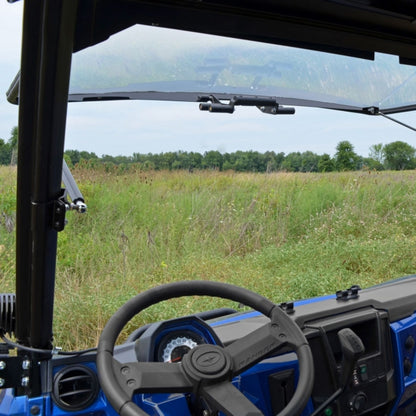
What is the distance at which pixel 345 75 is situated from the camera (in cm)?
220

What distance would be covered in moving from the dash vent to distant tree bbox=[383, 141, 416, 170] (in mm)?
5827

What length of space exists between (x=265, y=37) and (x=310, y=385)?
3.72 feet

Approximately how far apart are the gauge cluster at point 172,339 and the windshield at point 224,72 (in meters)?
0.84

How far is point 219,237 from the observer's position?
5.45 metres

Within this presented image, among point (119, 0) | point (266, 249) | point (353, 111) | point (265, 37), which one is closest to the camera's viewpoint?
point (119, 0)

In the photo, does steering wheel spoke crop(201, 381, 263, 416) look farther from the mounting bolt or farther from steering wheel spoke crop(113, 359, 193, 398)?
the mounting bolt

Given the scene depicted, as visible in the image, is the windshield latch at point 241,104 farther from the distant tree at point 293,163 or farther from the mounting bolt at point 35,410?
the distant tree at point 293,163

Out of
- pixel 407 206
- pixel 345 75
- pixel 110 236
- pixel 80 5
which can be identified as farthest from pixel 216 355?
pixel 407 206

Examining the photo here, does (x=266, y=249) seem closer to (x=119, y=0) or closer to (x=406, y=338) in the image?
(x=406, y=338)

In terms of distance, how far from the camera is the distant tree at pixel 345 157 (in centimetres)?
704

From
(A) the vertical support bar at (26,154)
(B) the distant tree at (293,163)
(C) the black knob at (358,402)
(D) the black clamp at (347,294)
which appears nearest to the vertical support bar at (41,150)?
(A) the vertical support bar at (26,154)

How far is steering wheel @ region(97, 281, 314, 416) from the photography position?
1331 mm

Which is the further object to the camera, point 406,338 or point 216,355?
point 406,338

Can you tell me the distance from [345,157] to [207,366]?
20.8ft
